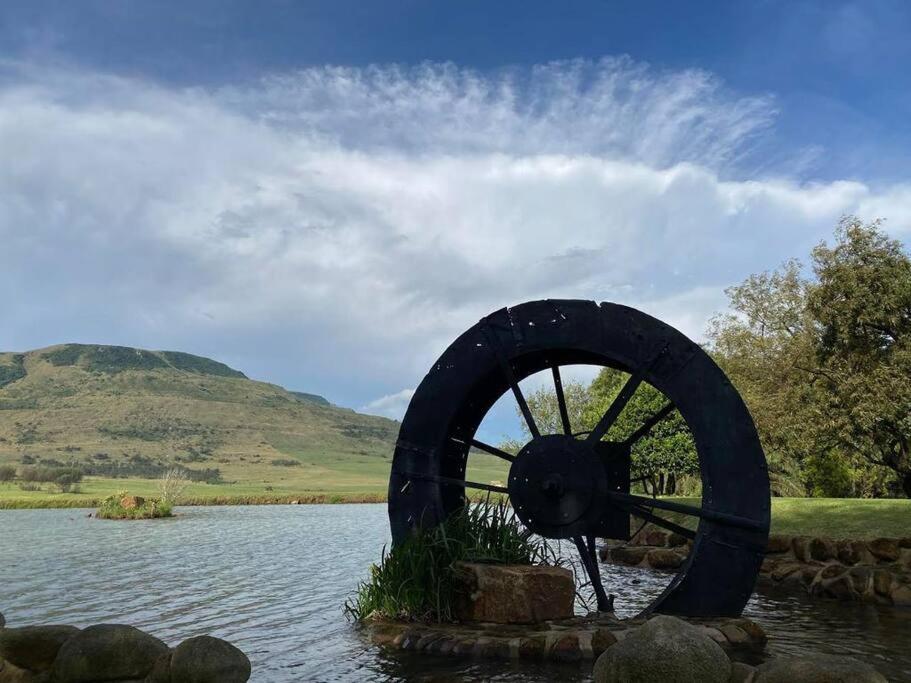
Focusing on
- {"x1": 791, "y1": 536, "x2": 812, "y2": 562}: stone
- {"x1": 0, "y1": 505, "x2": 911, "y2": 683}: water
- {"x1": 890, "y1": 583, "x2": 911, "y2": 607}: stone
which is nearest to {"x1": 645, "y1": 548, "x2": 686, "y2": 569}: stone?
{"x1": 0, "y1": 505, "x2": 911, "y2": 683}: water

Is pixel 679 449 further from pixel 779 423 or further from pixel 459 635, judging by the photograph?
pixel 459 635

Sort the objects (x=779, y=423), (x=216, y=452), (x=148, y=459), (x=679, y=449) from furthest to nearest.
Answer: (x=216, y=452)
(x=148, y=459)
(x=679, y=449)
(x=779, y=423)

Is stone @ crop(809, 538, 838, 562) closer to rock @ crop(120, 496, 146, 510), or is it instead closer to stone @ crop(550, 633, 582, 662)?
stone @ crop(550, 633, 582, 662)

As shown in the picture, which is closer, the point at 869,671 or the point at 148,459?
the point at 869,671

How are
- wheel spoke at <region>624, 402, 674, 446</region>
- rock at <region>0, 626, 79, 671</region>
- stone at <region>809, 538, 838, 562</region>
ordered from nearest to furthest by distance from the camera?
rock at <region>0, 626, 79, 671</region>
wheel spoke at <region>624, 402, 674, 446</region>
stone at <region>809, 538, 838, 562</region>

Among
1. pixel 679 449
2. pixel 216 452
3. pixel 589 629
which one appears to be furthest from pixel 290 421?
pixel 589 629

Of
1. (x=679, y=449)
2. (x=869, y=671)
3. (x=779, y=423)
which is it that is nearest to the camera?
(x=869, y=671)

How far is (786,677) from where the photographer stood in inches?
233

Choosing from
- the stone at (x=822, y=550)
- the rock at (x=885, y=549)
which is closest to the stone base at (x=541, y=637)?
the rock at (x=885, y=549)

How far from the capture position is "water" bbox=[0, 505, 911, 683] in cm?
859

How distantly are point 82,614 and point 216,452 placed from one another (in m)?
136

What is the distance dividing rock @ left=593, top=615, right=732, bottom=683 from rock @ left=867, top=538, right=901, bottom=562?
1073cm

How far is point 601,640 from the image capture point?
8.69 meters

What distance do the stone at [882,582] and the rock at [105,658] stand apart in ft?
36.9
